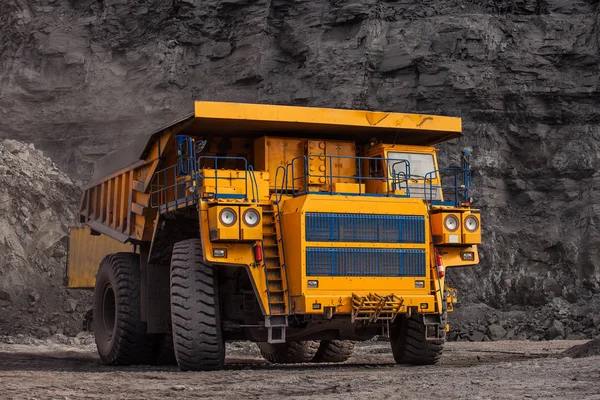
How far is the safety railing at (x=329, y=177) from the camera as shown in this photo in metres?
12.7

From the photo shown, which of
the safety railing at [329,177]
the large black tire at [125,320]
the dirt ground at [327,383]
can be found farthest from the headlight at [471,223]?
the large black tire at [125,320]

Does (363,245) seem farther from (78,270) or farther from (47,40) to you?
(47,40)

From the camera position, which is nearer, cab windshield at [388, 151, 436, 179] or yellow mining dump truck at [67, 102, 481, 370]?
yellow mining dump truck at [67, 102, 481, 370]

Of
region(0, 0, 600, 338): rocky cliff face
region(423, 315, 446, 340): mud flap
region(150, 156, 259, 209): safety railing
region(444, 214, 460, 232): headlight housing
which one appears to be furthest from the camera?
region(0, 0, 600, 338): rocky cliff face

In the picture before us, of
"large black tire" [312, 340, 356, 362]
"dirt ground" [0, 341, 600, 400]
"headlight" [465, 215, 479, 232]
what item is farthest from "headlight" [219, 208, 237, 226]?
"large black tire" [312, 340, 356, 362]

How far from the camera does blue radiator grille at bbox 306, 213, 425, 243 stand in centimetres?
1174

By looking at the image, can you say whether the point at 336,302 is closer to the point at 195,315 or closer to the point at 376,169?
the point at 195,315

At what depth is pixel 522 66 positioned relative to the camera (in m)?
29.9

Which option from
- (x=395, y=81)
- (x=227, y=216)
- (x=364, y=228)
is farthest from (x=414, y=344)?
(x=395, y=81)

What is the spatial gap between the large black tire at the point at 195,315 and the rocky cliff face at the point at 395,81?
53.8 ft

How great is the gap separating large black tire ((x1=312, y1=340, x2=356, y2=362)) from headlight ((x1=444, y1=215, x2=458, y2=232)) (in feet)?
11.9

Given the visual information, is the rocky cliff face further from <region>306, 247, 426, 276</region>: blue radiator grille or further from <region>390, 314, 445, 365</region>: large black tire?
<region>306, 247, 426, 276</region>: blue radiator grille

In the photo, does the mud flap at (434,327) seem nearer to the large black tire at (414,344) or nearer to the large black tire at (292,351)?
the large black tire at (414,344)

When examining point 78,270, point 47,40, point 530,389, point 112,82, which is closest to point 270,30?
point 112,82
